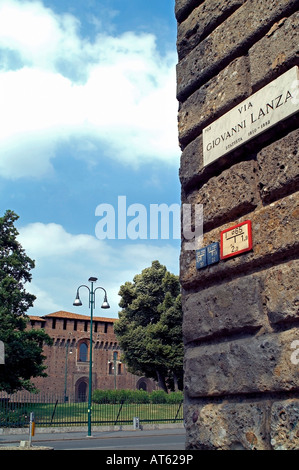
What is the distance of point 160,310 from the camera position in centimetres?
4347

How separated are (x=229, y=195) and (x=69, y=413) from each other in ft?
85.4

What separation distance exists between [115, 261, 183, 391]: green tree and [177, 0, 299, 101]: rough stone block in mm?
38058

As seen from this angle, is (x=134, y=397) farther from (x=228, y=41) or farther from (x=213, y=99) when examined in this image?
(x=228, y=41)

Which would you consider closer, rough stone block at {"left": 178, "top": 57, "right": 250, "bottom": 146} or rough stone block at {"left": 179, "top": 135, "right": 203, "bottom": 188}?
rough stone block at {"left": 178, "top": 57, "right": 250, "bottom": 146}

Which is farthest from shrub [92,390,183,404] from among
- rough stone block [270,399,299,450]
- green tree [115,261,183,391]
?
rough stone block [270,399,299,450]

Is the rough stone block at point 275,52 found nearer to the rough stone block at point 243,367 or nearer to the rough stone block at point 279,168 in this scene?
the rough stone block at point 279,168

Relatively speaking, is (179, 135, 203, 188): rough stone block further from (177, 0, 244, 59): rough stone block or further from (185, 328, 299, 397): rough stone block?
(185, 328, 299, 397): rough stone block

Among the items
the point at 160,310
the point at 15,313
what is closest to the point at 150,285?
the point at 160,310

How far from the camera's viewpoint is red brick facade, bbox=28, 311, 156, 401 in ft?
181

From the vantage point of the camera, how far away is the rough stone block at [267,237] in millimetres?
2566

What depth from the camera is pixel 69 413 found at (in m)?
26.6

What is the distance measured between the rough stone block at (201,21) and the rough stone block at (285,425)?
2528 mm

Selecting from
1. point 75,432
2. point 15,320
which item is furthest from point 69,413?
point 15,320
